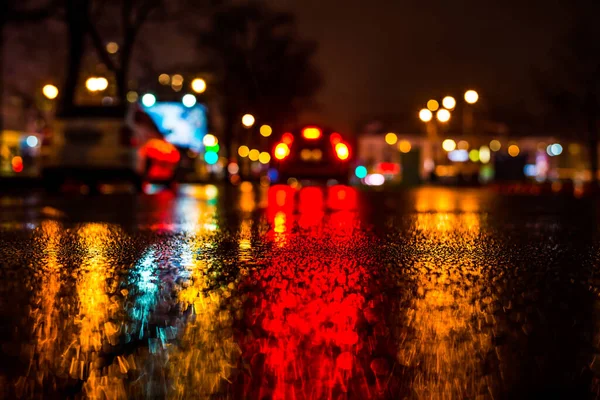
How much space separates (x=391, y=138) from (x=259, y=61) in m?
80.4

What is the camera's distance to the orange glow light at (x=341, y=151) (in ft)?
73.1

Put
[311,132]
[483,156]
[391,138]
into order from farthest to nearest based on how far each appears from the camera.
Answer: [391,138] < [483,156] < [311,132]

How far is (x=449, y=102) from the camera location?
35531 millimetres

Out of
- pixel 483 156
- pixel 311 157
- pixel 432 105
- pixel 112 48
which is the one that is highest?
pixel 112 48

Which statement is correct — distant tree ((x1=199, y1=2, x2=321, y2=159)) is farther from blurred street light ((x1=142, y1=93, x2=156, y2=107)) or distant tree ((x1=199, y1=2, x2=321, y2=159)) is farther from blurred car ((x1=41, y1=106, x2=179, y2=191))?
blurred car ((x1=41, y1=106, x2=179, y2=191))

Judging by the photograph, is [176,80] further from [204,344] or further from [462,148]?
[462,148]

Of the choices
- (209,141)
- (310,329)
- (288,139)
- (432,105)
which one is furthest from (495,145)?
(310,329)

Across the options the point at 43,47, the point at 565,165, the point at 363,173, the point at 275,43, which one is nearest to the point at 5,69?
the point at 43,47

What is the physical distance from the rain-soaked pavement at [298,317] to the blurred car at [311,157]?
573 inches

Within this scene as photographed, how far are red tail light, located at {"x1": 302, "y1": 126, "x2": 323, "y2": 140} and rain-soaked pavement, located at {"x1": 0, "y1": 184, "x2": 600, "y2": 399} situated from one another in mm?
14335

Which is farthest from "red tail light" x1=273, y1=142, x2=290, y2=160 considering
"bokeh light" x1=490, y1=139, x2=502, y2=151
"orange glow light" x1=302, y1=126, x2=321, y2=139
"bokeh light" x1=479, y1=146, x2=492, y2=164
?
"bokeh light" x1=490, y1=139, x2=502, y2=151

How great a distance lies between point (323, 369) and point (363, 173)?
2346 centimetres

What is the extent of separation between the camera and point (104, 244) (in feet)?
22.9

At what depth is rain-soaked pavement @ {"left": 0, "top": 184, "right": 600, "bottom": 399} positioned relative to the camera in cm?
283
